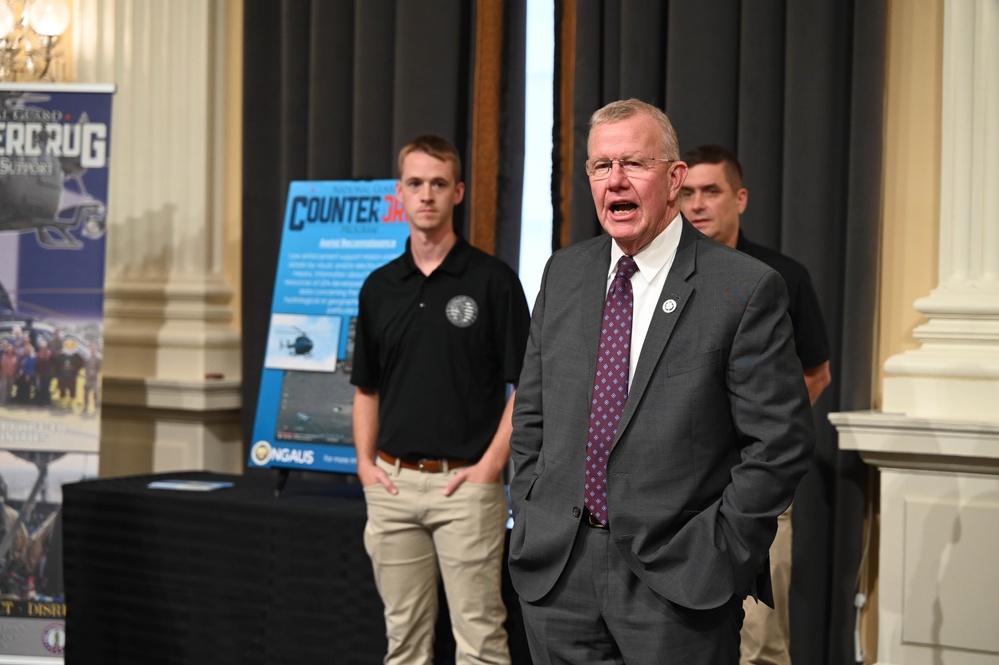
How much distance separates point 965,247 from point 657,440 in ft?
5.86

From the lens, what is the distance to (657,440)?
1917mm

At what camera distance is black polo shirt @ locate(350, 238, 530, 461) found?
3016mm

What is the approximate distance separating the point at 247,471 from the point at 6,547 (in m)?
1.01

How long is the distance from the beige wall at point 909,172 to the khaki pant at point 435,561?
1.39 m

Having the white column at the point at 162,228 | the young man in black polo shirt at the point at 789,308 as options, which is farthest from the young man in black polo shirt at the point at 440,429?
the white column at the point at 162,228

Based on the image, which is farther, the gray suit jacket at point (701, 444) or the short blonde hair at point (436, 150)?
the short blonde hair at point (436, 150)

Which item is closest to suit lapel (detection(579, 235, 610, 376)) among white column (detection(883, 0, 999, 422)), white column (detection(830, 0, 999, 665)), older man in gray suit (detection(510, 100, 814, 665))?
older man in gray suit (detection(510, 100, 814, 665))

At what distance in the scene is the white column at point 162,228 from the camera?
4.66 metres

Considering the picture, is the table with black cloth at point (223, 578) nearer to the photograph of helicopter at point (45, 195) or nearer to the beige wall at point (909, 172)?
the photograph of helicopter at point (45, 195)

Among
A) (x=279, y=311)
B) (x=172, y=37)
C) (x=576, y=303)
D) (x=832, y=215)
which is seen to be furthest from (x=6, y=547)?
(x=832, y=215)

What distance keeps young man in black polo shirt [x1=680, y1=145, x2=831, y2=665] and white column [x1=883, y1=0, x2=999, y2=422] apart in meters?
0.35

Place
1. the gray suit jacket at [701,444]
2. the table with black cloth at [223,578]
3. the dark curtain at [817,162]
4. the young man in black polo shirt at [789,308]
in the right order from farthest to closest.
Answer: the dark curtain at [817,162], the table with black cloth at [223,578], the young man in black polo shirt at [789,308], the gray suit jacket at [701,444]

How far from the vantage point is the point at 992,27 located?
10.6 feet

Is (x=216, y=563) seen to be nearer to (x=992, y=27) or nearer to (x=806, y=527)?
(x=806, y=527)
